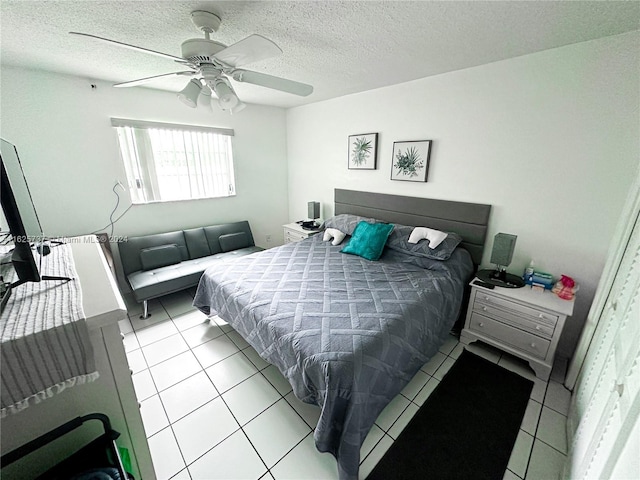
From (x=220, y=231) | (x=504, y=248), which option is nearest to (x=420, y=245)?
(x=504, y=248)

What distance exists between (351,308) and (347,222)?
5.05 feet

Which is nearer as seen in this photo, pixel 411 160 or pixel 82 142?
pixel 82 142

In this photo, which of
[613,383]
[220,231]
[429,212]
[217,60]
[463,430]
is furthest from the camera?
[220,231]

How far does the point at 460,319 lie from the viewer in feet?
7.98

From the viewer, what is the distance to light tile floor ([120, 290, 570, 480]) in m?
1.42

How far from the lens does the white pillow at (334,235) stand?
9.90ft

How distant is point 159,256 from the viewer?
3.02m

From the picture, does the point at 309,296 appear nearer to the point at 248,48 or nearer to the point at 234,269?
the point at 234,269

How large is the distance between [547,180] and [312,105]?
2.93m

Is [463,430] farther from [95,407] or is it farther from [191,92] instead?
[191,92]

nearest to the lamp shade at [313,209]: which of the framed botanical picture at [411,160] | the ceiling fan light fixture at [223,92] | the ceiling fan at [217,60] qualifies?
the framed botanical picture at [411,160]

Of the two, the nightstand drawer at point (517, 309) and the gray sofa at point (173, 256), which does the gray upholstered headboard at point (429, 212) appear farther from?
the gray sofa at point (173, 256)

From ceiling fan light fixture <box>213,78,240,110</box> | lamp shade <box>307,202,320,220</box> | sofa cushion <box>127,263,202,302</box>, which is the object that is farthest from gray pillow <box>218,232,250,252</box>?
ceiling fan light fixture <box>213,78,240,110</box>

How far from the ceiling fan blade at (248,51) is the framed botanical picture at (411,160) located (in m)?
1.90
